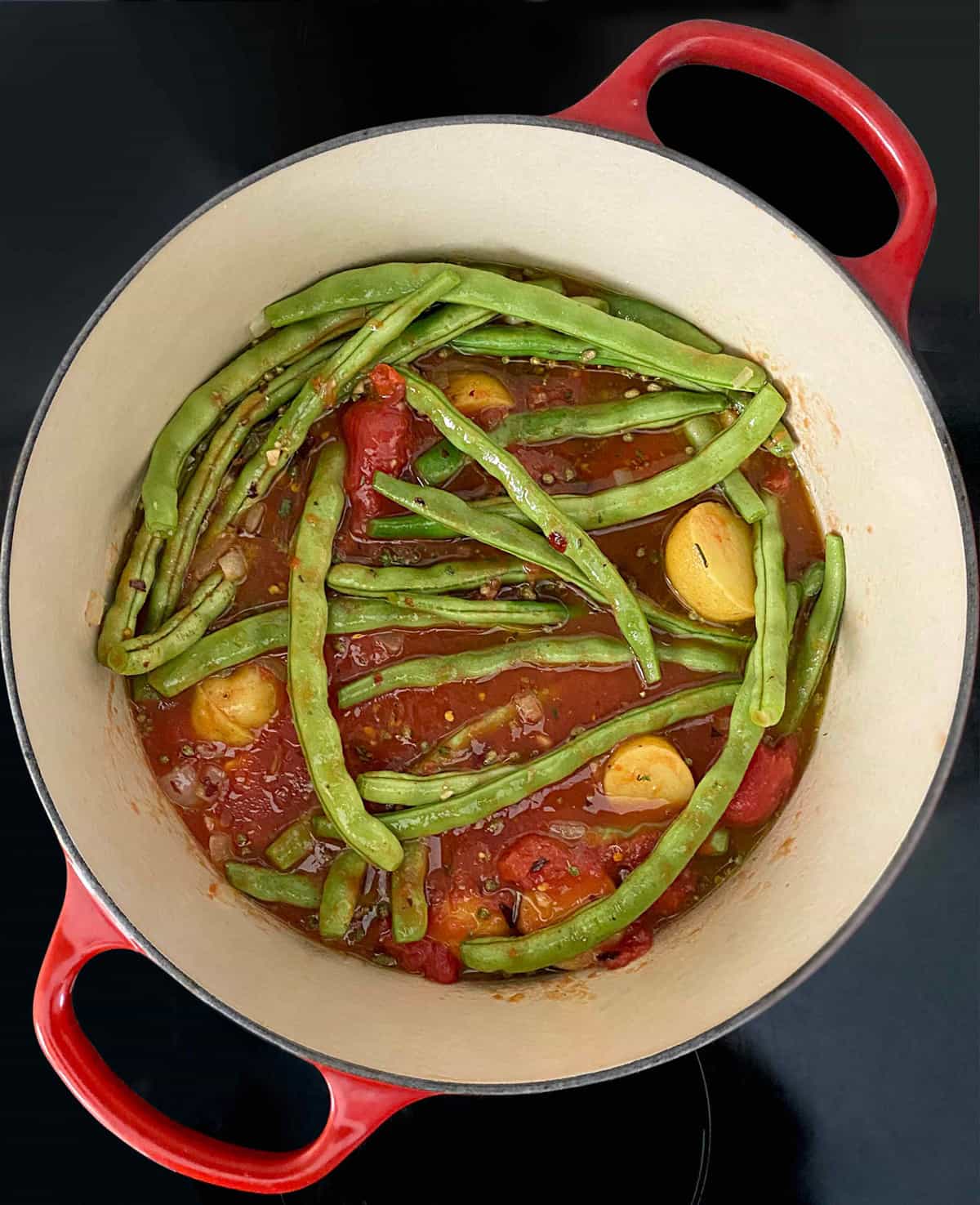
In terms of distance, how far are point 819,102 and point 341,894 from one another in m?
1.81

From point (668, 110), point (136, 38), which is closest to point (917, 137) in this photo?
point (668, 110)

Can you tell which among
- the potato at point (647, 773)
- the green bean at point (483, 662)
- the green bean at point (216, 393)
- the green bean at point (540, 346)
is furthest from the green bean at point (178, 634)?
the potato at point (647, 773)

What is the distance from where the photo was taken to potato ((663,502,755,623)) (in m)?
2.24

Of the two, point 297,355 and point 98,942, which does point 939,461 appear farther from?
point 98,942

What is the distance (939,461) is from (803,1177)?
1535 millimetres

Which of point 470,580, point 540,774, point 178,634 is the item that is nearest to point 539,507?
point 470,580

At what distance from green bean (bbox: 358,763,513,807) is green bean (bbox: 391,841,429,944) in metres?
0.11

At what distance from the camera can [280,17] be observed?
2.37 metres

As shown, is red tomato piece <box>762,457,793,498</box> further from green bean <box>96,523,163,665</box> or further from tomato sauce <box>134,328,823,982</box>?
green bean <box>96,523,163,665</box>

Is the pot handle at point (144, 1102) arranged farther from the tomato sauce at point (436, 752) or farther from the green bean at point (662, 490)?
the green bean at point (662, 490)

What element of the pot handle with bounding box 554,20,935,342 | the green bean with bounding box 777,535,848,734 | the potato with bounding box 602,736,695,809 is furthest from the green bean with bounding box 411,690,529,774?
the pot handle with bounding box 554,20,935,342

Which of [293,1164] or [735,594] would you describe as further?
[735,594]

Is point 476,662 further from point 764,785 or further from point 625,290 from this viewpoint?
point 625,290

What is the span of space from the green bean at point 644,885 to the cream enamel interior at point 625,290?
0.11 metres
